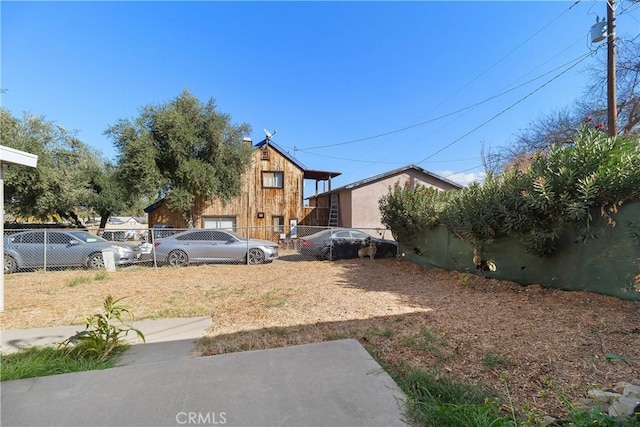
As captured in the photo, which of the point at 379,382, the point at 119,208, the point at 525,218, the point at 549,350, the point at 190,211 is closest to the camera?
the point at 379,382

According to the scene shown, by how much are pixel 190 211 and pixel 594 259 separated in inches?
660

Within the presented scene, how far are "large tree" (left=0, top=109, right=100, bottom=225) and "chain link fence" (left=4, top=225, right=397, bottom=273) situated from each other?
853 centimetres

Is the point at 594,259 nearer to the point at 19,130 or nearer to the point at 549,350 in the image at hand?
the point at 549,350

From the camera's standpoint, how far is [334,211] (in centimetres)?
1861

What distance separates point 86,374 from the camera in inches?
99.0

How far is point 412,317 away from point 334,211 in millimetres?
14319

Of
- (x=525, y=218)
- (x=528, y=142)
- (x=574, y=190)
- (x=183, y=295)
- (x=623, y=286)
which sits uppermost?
(x=528, y=142)

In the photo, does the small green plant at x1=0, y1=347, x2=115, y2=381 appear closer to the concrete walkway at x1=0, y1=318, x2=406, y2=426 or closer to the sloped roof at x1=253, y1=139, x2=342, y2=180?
the concrete walkway at x1=0, y1=318, x2=406, y2=426

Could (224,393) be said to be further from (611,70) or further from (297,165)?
(297,165)

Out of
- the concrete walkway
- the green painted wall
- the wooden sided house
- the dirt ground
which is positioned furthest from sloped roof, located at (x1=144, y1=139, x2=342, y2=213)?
the concrete walkway

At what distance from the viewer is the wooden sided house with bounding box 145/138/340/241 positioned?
56.6 ft

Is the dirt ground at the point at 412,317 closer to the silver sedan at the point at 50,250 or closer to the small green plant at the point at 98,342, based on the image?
the silver sedan at the point at 50,250

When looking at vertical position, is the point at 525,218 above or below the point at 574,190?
below

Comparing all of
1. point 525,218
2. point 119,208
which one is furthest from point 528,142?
point 119,208
